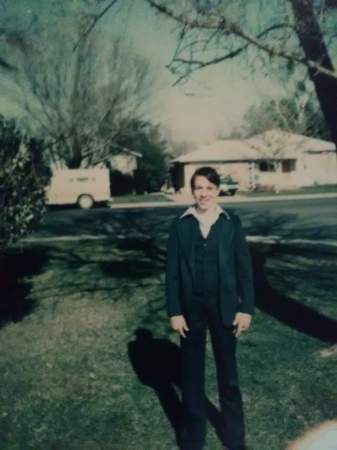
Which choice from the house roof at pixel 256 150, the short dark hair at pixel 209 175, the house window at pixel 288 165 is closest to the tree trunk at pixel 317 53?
the short dark hair at pixel 209 175

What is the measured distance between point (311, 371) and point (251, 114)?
51.6m

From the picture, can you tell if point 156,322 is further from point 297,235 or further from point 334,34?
point 297,235

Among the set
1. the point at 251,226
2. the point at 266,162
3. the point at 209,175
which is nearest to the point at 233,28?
the point at 209,175

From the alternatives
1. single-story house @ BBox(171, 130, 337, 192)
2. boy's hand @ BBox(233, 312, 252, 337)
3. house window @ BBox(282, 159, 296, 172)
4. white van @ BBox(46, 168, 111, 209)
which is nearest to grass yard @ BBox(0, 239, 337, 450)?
boy's hand @ BBox(233, 312, 252, 337)

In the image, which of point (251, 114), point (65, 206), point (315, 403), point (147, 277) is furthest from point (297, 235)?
point (251, 114)

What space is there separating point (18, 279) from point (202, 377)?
6.56 metres

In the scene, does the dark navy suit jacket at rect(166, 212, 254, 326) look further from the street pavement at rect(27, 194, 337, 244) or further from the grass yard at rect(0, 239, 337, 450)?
the street pavement at rect(27, 194, 337, 244)

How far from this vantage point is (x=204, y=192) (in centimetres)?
349

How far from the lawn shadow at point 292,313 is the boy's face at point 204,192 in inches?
121

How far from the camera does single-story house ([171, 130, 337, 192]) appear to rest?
45.1m

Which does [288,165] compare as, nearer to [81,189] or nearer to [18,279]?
[81,189]

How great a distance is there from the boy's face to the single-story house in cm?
3988

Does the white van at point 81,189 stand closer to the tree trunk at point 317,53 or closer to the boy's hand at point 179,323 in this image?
the tree trunk at point 317,53

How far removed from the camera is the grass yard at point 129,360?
13.2ft
